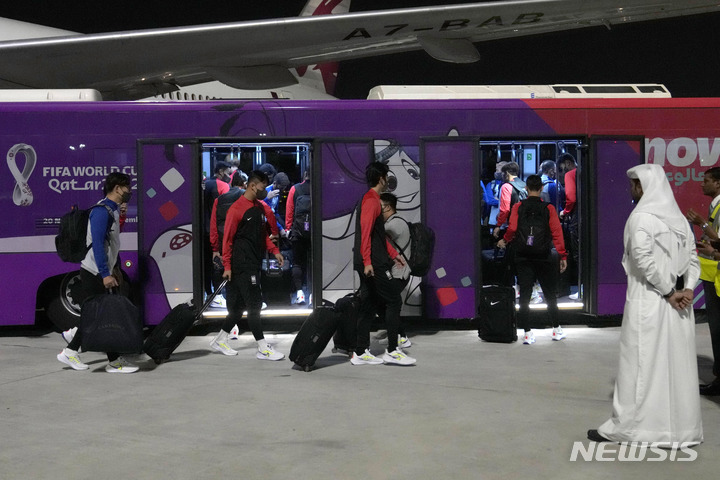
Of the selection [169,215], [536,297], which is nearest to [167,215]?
[169,215]

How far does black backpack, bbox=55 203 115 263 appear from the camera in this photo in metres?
7.94

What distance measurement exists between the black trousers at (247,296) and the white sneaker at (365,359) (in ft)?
3.13

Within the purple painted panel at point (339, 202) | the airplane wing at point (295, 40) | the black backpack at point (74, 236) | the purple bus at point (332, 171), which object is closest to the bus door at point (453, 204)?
the purple bus at point (332, 171)

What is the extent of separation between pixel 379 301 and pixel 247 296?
48.3 inches

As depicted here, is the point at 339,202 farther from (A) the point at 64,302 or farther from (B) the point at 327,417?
(B) the point at 327,417

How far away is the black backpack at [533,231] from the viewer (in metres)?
9.09

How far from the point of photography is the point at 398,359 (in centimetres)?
816

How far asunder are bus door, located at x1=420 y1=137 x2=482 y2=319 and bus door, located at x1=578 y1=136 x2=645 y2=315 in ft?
4.18

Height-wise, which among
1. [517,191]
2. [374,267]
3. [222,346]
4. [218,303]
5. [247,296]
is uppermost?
[517,191]

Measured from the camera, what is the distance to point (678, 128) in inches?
404

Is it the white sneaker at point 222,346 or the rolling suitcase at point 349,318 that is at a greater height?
the rolling suitcase at point 349,318

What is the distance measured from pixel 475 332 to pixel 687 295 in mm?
5181

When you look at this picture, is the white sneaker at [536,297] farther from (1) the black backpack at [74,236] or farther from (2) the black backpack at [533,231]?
(1) the black backpack at [74,236]

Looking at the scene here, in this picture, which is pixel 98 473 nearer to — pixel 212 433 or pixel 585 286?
pixel 212 433
